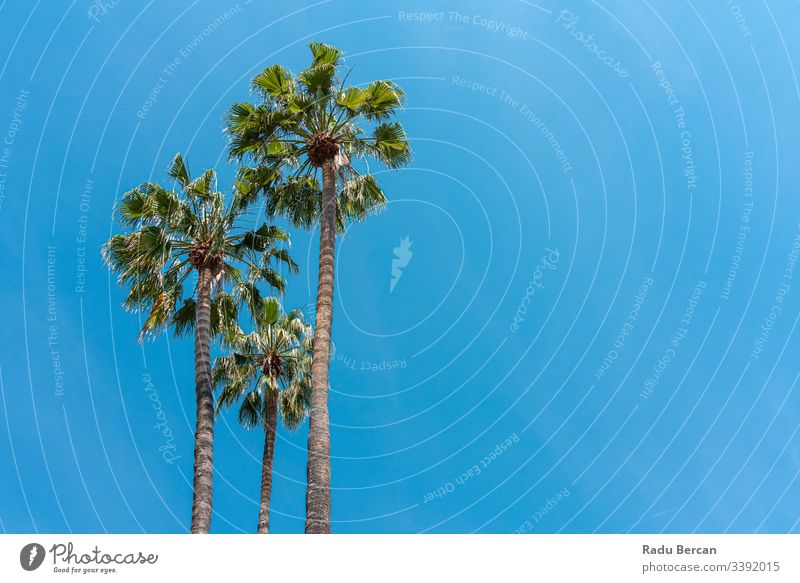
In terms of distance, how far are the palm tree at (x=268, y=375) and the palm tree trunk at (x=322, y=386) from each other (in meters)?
8.04

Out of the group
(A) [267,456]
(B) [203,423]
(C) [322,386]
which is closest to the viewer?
(C) [322,386]

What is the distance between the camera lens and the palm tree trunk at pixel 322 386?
14242 millimetres

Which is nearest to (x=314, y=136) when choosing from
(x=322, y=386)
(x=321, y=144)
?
(x=321, y=144)

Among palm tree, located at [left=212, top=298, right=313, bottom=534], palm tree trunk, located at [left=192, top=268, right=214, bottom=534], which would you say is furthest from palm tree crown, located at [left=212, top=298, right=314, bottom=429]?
palm tree trunk, located at [left=192, top=268, right=214, bottom=534]

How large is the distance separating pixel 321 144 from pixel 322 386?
224 inches

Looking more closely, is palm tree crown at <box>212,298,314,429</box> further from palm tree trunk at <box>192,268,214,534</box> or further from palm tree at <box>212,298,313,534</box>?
palm tree trunk at <box>192,268,214,534</box>

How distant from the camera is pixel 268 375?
83.6ft

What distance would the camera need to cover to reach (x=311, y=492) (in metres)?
14.4
